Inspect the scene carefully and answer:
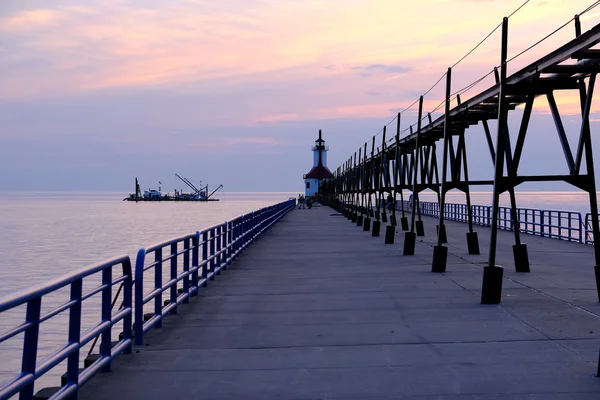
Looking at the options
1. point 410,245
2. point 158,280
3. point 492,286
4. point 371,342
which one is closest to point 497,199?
point 492,286

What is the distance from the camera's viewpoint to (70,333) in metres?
6.38

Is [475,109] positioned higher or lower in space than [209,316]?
higher

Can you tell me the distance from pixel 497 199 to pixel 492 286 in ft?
4.91

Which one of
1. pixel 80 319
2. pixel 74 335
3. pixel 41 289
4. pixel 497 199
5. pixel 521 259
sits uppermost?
pixel 497 199

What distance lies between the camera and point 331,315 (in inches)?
459

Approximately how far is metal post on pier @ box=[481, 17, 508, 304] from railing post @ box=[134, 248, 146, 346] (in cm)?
596

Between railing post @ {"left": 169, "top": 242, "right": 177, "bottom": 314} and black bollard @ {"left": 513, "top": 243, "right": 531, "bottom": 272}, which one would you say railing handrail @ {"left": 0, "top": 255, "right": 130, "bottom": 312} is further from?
black bollard @ {"left": 513, "top": 243, "right": 531, "bottom": 272}

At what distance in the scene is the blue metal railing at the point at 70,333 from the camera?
527 centimetres

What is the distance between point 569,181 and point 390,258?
999 cm

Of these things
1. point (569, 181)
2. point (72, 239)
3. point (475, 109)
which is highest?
point (475, 109)

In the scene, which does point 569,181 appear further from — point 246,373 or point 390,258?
point 390,258

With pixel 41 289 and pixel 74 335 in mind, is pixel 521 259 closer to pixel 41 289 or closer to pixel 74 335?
pixel 74 335

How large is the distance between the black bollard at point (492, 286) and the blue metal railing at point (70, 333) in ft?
21.2

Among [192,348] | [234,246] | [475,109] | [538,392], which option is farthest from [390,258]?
[538,392]
